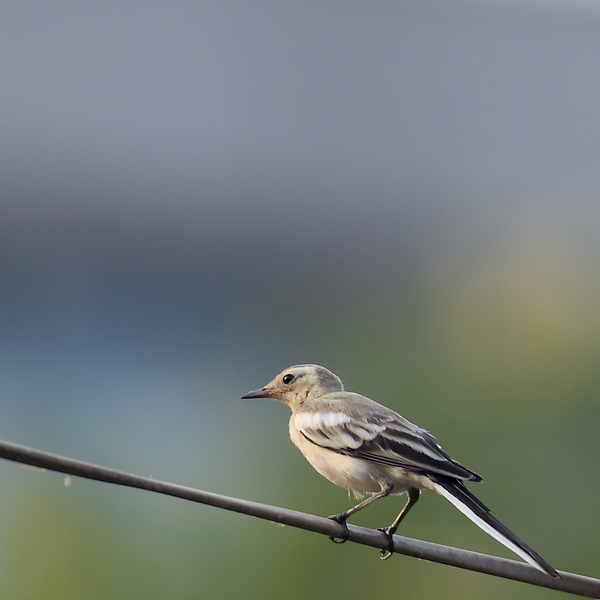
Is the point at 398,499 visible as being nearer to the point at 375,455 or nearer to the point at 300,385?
the point at 300,385

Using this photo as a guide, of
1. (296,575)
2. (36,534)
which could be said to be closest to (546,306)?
(296,575)

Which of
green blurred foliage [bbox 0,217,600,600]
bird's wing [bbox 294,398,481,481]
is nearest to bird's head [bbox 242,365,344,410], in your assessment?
bird's wing [bbox 294,398,481,481]

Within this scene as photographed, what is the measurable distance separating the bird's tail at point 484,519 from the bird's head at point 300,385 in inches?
31.3

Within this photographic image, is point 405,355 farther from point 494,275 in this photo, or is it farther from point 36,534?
point 36,534

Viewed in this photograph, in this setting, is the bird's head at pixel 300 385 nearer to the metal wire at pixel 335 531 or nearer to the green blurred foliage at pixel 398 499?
the metal wire at pixel 335 531

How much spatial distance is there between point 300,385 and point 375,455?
27.6 inches

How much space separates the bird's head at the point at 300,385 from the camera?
290 cm

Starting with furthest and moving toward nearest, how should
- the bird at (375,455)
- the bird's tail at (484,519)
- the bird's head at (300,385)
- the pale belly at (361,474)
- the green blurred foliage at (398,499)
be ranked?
the green blurred foliage at (398,499) < the bird's head at (300,385) < the pale belly at (361,474) < the bird at (375,455) < the bird's tail at (484,519)

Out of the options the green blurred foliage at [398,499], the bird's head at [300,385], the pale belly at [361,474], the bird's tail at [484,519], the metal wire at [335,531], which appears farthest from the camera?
the green blurred foliage at [398,499]

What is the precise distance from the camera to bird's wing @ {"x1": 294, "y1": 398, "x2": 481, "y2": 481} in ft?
7.08

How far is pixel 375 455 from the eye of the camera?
7.49 ft

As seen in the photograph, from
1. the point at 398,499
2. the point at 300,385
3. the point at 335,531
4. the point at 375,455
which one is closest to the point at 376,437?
the point at 375,455

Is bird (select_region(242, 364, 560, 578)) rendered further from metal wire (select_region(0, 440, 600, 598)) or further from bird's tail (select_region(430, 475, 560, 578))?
metal wire (select_region(0, 440, 600, 598))

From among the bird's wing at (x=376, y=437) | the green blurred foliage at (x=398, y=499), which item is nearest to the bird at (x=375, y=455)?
the bird's wing at (x=376, y=437)
